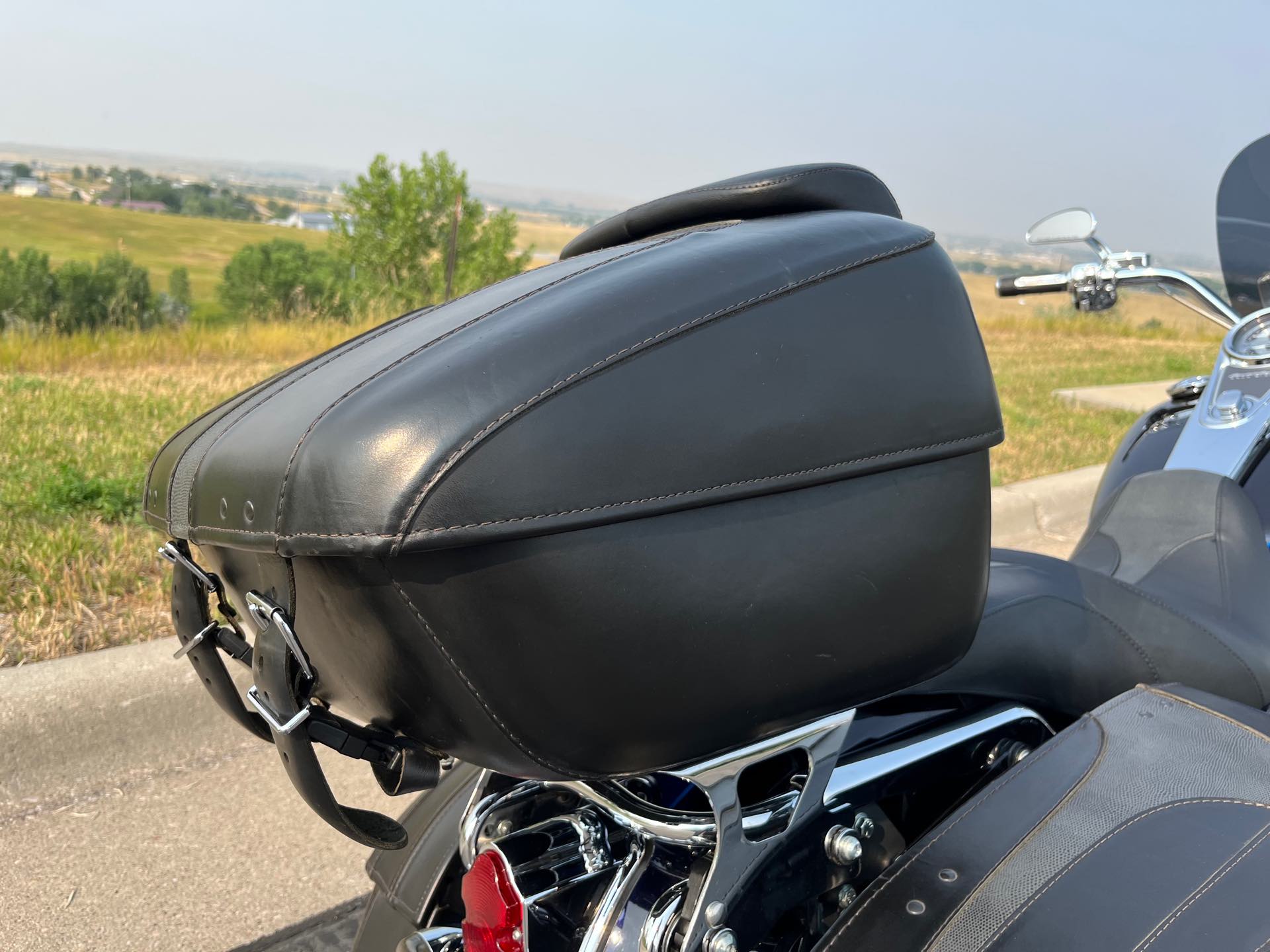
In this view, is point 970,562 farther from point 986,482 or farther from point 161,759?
point 161,759

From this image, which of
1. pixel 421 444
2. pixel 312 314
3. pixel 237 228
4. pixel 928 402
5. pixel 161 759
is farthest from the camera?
pixel 237 228

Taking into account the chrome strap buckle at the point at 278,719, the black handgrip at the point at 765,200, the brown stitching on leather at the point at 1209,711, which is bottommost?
the brown stitching on leather at the point at 1209,711

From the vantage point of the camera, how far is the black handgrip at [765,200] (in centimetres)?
104

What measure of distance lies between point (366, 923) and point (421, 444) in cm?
94

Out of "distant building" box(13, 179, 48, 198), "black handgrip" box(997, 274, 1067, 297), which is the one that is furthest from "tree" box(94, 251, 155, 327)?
"black handgrip" box(997, 274, 1067, 297)

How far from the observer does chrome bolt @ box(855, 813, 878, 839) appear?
115 centimetres

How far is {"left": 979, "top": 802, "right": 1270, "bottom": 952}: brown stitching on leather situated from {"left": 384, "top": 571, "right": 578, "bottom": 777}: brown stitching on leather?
443 mm

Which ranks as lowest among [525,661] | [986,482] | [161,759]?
[161,759]

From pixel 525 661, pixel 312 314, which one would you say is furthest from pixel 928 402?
pixel 312 314

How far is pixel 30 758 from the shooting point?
2.25 m

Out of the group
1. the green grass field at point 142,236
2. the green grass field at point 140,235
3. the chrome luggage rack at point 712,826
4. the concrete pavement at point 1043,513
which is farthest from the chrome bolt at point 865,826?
the green grass field at point 140,235

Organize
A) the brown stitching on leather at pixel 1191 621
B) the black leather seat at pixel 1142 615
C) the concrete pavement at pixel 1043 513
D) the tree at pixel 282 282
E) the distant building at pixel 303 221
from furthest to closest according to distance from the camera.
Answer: the distant building at pixel 303 221
the tree at pixel 282 282
the concrete pavement at pixel 1043 513
the brown stitching on leather at pixel 1191 621
the black leather seat at pixel 1142 615

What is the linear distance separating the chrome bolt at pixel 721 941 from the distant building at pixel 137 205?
52.0 feet

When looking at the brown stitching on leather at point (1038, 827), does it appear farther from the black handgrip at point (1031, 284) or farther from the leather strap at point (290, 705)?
the black handgrip at point (1031, 284)
